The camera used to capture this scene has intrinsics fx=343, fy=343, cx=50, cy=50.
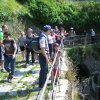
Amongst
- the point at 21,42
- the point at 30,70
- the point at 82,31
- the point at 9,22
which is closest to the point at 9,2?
the point at 9,22

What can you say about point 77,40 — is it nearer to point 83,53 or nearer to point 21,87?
point 83,53

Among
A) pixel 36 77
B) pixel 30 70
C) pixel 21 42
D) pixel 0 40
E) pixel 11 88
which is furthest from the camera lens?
pixel 21 42

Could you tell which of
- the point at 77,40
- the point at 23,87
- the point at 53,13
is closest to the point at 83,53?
the point at 77,40

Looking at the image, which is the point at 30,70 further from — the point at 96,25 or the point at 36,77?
the point at 96,25

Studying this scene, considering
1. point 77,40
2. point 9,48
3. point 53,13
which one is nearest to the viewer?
point 9,48

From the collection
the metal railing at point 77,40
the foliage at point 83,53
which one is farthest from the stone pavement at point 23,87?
the metal railing at point 77,40

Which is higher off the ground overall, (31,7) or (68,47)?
(31,7)

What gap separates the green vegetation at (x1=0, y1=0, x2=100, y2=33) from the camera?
30992 mm

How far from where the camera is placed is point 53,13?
35250mm

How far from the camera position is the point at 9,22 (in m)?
29.0

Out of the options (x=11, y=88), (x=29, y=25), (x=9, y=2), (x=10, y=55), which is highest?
(x=9, y=2)

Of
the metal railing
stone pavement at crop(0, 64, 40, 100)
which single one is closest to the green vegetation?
the metal railing

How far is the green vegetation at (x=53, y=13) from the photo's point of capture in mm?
30992

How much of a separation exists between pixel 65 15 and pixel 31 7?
4280 mm
